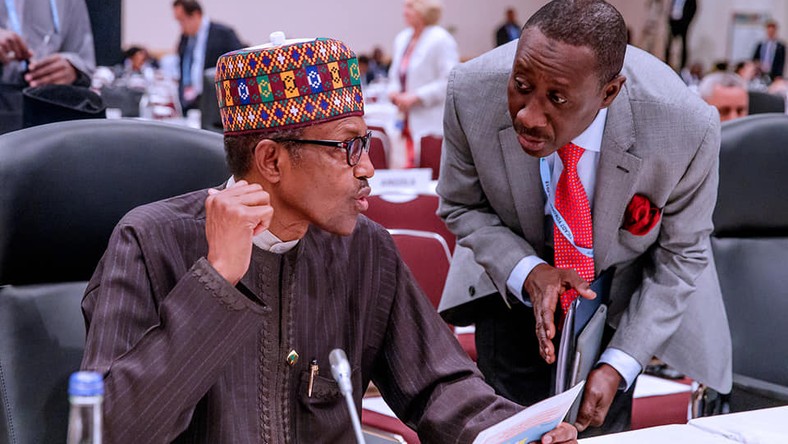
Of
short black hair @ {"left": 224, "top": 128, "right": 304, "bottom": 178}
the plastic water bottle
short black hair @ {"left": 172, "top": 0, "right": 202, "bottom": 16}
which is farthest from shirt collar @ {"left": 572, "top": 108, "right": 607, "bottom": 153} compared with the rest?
short black hair @ {"left": 172, "top": 0, "right": 202, "bottom": 16}

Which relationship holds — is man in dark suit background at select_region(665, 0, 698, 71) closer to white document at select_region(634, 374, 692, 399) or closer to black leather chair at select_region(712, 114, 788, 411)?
white document at select_region(634, 374, 692, 399)

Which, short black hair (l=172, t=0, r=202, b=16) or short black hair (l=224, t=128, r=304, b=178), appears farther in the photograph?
short black hair (l=172, t=0, r=202, b=16)

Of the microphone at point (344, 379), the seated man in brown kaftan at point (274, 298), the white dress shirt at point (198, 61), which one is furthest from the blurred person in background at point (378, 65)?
the microphone at point (344, 379)

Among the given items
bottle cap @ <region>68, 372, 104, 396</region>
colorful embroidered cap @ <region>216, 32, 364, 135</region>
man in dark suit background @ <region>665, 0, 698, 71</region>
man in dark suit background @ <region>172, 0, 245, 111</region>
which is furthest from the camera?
man in dark suit background @ <region>665, 0, 698, 71</region>

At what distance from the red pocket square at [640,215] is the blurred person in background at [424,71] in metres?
4.79

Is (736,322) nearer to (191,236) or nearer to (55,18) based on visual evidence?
(191,236)

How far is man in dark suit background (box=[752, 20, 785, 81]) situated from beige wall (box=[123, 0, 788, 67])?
1.13m

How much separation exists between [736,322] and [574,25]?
1.22 meters

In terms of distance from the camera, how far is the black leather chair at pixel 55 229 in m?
1.67

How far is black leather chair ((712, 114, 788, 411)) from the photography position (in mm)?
2521

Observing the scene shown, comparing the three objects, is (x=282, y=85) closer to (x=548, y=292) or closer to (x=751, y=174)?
(x=548, y=292)

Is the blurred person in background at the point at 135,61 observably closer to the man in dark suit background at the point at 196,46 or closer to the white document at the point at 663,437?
the man in dark suit background at the point at 196,46

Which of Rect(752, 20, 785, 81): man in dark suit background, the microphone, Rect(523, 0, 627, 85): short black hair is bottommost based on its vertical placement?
Rect(752, 20, 785, 81): man in dark suit background

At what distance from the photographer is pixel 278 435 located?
159 centimetres
